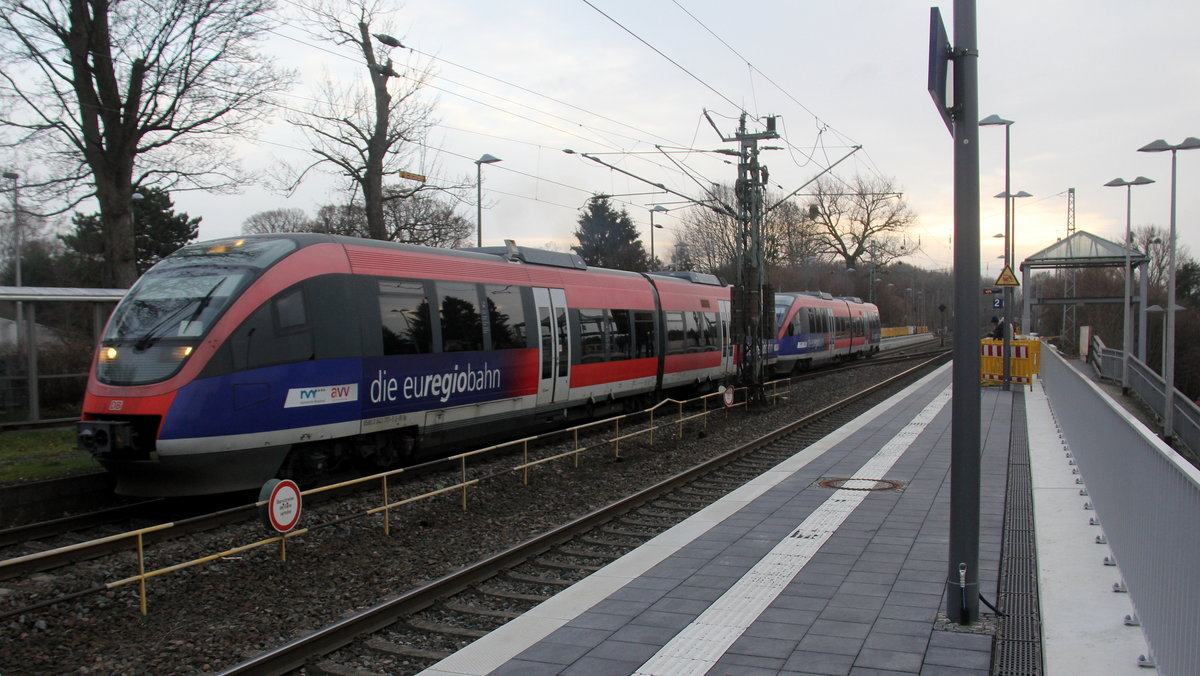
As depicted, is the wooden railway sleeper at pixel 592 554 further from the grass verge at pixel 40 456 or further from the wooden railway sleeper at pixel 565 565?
the grass verge at pixel 40 456

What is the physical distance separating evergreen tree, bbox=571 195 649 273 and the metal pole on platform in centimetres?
5397

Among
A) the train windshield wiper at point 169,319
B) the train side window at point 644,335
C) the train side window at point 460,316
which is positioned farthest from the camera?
the train side window at point 644,335

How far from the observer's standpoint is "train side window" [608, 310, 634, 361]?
16859 millimetres

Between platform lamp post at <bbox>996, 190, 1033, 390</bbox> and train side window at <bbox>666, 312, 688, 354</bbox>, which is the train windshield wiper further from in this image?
platform lamp post at <bbox>996, 190, 1033, 390</bbox>

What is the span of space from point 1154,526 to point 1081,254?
100ft

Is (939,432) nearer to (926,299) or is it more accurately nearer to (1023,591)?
(1023,591)

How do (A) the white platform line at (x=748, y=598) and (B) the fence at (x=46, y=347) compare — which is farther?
(B) the fence at (x=46, y=347)

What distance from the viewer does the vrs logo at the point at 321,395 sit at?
945 centimetres

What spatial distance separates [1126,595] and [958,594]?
55.4 inches

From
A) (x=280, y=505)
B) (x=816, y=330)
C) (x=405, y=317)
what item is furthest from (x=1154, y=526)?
(x=816, y=330)

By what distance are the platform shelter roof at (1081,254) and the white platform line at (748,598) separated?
25613mm

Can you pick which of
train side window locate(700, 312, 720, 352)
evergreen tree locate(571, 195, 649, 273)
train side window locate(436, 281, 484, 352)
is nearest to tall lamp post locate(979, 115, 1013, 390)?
train side window locate(700, 312, 720, 352)

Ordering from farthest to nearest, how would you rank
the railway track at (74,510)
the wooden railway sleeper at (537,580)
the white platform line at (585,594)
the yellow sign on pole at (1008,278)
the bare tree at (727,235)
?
the bare tree at (727,235) → the yellow sign on pole at (1008,278) → the railway track at (74,510) → the wooden railway sleeper at (537,580) → the white platform line at (585,594)

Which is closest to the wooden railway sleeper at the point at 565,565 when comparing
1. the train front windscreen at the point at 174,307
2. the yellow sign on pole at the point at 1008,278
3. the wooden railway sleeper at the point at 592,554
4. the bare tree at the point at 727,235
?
the wooden railway sleeper at the point at 592,554
